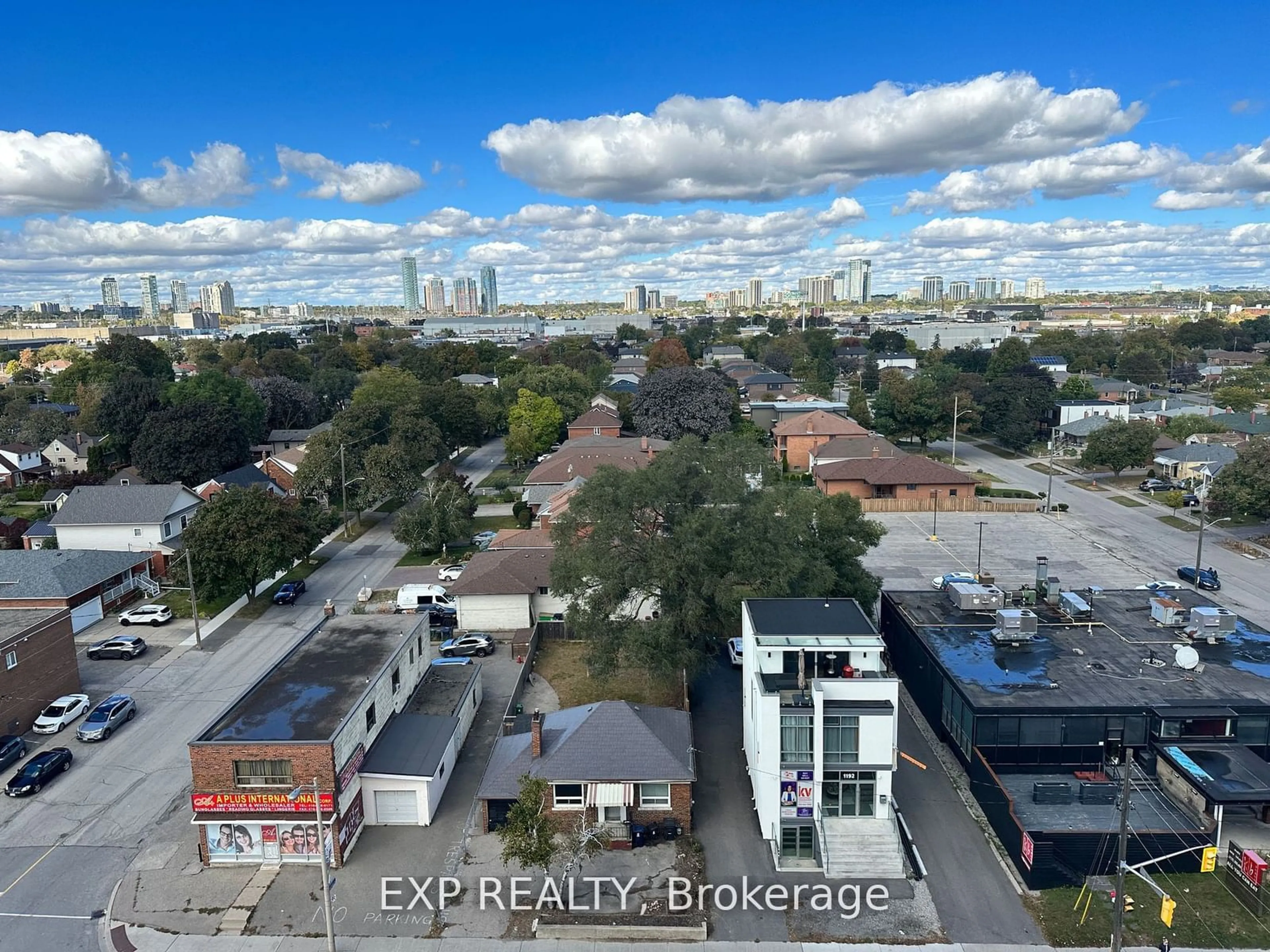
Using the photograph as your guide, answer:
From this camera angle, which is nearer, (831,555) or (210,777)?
(210,777)

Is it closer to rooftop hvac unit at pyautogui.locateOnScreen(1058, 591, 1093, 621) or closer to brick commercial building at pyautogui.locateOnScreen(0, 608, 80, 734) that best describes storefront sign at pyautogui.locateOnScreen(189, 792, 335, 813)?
brick commercial building at pyautogui.locateOnScreen(0, 608, 80, 734)

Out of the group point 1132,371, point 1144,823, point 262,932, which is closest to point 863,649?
point 1144,823

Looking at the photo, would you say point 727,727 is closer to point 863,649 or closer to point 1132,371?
point 863,649

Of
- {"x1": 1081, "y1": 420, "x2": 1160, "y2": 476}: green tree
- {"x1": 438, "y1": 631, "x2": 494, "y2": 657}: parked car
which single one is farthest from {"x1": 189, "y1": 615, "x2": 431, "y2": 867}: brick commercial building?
{"x1": 1081, "y1": 420, "x2": 1160, "y2": 476}: green tree

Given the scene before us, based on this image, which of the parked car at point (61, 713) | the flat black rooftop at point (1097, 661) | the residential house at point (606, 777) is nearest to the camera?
the residential house at point (606, 777)

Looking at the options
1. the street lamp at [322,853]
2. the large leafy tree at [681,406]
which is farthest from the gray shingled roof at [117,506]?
the large leafy tree at [681,406]

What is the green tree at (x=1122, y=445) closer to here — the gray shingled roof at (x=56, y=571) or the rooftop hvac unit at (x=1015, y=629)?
the rooftop hvac unit at (x=1015, y=629)
